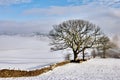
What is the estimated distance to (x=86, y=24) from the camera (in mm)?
83250

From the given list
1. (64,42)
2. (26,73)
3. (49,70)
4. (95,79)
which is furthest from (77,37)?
(95,79)

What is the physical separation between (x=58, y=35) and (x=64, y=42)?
2.15 meters

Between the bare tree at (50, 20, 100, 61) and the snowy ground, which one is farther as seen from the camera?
the bare tree at (50, 20, 100, 61)

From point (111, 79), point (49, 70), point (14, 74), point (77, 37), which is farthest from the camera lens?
point (77, 37)

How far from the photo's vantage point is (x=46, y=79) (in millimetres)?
34406

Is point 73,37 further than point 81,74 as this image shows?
Yes

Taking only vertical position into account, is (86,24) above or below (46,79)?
above

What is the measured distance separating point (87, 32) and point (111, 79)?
48.2 meters

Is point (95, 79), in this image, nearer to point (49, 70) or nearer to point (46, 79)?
point (46, 79)

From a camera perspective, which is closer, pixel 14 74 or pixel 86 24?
pixel 14 74

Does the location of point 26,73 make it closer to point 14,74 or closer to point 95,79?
point 14,74

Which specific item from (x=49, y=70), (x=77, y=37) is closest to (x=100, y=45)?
(x=77, y=37)

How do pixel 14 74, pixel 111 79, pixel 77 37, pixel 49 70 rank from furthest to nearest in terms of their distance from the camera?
pixel 77 37, pixel 49 70, pixel 14 74, pixel 111 79

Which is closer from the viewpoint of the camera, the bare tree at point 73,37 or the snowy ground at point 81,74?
the snowy ground at point 81,74
